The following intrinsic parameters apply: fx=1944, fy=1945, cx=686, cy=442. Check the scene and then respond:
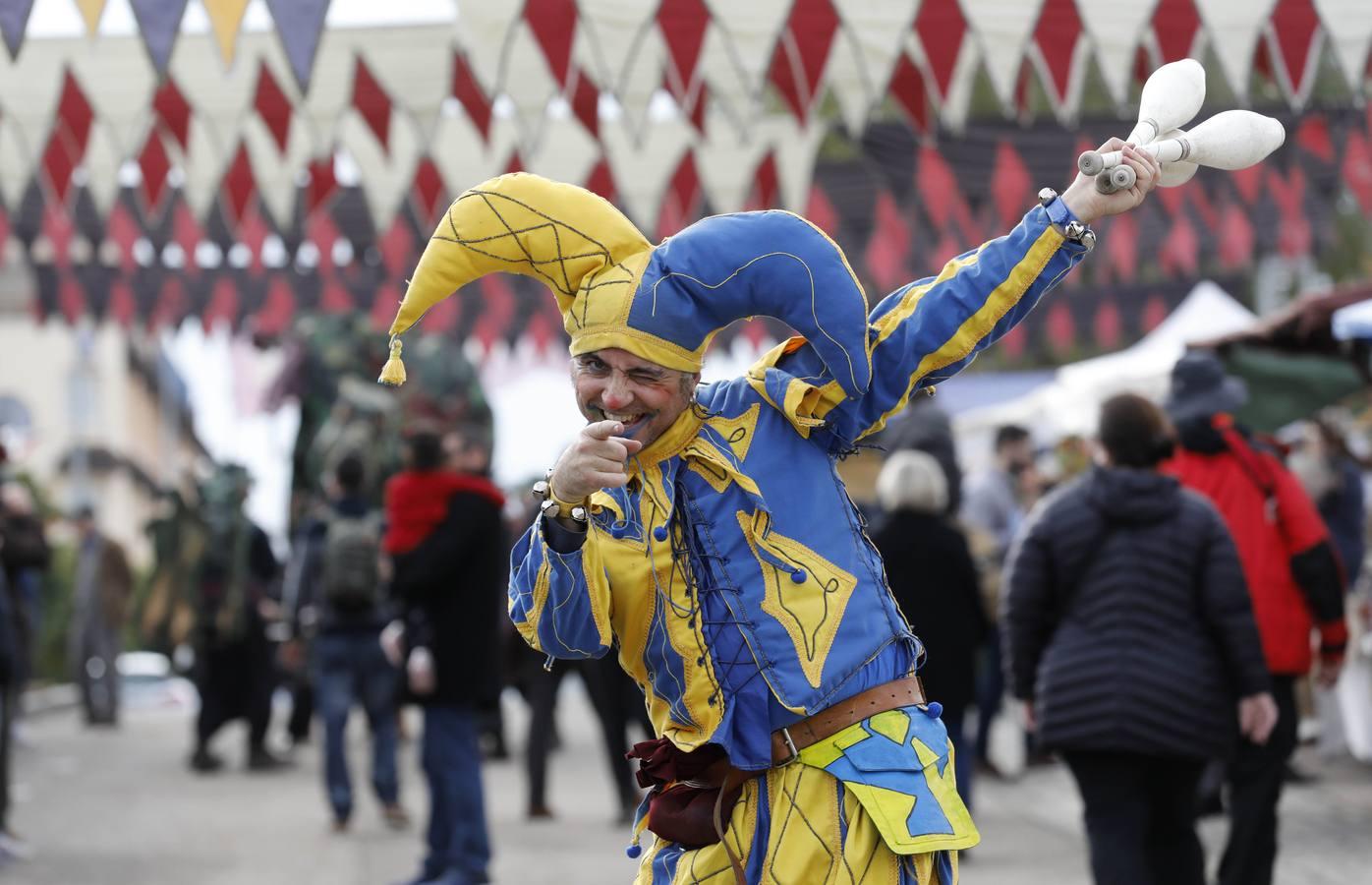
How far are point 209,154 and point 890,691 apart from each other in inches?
337

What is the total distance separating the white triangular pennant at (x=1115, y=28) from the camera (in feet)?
25.0

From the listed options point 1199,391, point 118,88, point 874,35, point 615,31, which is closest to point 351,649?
point 118,88

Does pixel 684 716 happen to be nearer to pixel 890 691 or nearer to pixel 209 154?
pixel 890 691

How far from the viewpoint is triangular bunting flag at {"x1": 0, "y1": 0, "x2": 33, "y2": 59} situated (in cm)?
623

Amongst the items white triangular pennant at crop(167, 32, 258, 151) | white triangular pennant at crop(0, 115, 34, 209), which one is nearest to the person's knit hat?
white triangular pennant at crop(167, 32, 258, 151)

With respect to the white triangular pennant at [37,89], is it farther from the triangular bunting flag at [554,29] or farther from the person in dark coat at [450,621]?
the triangular bunting flag at [554,29]

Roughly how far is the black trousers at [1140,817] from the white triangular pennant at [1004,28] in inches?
131

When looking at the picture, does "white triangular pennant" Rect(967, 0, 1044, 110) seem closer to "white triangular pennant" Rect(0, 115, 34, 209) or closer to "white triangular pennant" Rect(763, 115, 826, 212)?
"white triangular pennant" Rect(763, 115, 826, 212)

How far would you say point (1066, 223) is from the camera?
10.1 ft

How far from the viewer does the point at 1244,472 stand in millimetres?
6414

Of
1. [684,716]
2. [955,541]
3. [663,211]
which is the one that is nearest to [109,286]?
[663,211]

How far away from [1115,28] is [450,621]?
3.49 metres

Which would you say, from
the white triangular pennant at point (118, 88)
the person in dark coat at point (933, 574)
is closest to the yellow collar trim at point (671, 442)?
the person in dark coat at point (933, 574)

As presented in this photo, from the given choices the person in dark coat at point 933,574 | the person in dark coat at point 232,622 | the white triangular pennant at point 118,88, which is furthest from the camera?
the person in dark coat at point 232,622
